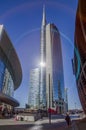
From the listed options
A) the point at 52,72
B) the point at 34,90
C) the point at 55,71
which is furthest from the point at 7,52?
the point at 34,90

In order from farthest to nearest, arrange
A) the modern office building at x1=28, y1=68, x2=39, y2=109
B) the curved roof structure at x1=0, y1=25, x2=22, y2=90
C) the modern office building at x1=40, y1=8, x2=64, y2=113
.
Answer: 1. the modern office building at x1=28, y1=68, x2=39, y2=109
2. the modern office building at x1=40, y1=8, x2=64, y2=113
3. the curved roof structure at x1=0, y1=25, x2=22, y2=90

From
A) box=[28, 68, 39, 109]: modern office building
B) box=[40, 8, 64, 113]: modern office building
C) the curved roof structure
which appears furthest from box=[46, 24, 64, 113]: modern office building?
the curved roof structure

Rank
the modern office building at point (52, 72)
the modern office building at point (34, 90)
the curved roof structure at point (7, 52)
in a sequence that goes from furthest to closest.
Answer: the modern office building at point (34, 90) < the modern office building at point (52, 72) < the curved roof structure at point (7, 52)

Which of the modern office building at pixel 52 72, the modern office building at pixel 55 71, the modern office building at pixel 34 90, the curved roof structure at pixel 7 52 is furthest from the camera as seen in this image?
the modern office building at pixel 34 90

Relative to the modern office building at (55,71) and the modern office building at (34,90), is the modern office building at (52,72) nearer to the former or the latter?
the modern office building at (55,71)

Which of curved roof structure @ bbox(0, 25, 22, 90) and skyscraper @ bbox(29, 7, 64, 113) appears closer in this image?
curved roof structure @ bbox(0, 25, 22, 90)

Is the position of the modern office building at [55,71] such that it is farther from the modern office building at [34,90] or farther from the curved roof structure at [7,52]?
the curved roof structure at [7,52]

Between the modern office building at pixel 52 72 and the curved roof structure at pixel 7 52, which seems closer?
the curved roof structure at pixel 7 52

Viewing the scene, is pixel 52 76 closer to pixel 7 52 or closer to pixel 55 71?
pixel 55 71

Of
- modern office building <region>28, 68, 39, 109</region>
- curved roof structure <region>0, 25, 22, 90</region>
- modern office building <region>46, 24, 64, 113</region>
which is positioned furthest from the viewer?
modern office building <region>28, 68, 39, 109</region>

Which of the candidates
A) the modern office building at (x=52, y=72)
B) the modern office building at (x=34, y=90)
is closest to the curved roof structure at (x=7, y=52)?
the modern office building at (x=52, y=72)

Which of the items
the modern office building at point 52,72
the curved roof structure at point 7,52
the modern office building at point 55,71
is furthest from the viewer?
the modern office building at point 52,72

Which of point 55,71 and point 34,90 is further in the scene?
point 34,90

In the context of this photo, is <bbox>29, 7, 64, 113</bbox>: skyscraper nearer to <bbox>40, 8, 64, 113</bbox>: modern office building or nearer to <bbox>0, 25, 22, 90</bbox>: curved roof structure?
<bbox>40, 8, 64, 113</bbox>: modern office building
